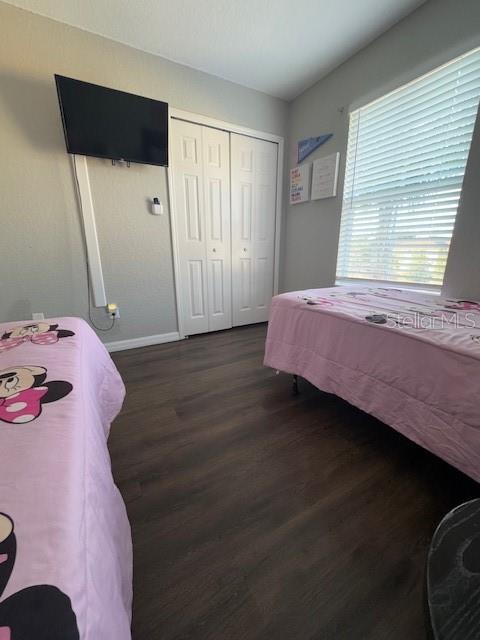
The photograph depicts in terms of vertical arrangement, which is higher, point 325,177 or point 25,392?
point 325,177

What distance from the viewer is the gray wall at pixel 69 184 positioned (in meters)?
1.81

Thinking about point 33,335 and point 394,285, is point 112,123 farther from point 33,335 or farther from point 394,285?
point 394,285

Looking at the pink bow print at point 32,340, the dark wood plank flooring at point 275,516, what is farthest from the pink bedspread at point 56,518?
the dark wood plank flooring at point 275,516

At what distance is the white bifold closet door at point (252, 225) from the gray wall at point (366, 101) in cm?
26

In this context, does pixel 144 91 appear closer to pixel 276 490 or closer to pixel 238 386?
pixel 238 386

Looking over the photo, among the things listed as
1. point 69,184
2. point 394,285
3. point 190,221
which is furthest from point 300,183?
point 69,184

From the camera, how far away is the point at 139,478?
1.11 meters

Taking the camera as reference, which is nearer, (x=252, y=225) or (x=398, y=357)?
(x=398, y=357)

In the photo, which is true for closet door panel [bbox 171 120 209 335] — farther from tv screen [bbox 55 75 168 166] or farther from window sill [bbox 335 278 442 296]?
window sill [bbox 335 278 442 296]

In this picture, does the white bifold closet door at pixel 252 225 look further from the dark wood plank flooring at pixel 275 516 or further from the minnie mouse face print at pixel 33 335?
the minnie mouse face print at pixel 33 335

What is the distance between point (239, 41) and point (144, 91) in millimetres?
874

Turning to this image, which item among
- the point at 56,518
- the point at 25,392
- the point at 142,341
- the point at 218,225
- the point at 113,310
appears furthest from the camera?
the point at 218,225

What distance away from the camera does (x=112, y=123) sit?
1947 mm

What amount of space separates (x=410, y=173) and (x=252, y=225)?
1584mm
